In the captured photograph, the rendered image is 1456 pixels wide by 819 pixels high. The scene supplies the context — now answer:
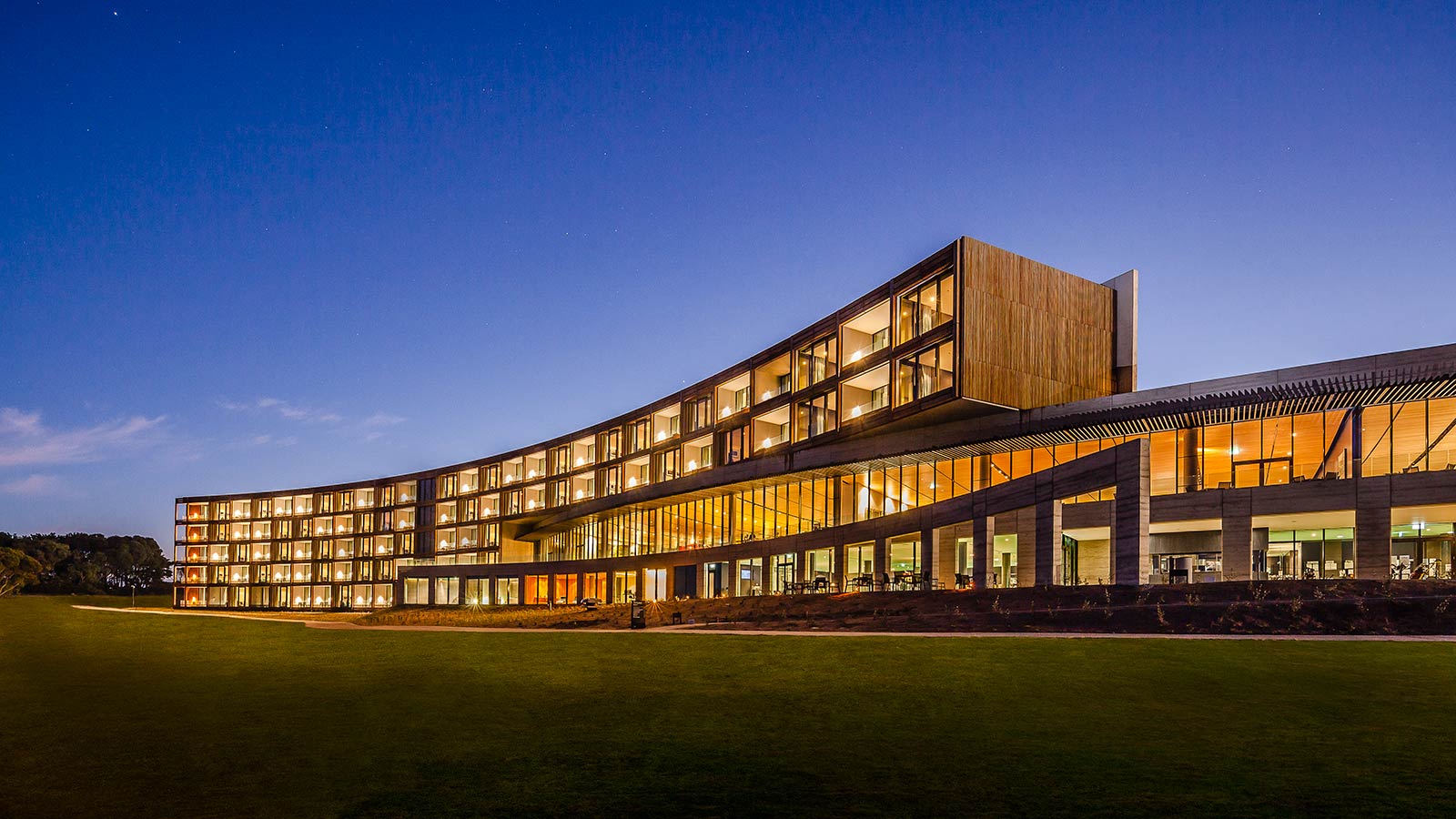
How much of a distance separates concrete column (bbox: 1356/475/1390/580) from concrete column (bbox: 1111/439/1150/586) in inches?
482

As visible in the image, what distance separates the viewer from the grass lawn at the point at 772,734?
25.8ft

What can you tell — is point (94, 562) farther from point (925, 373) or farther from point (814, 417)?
point (925, 373)

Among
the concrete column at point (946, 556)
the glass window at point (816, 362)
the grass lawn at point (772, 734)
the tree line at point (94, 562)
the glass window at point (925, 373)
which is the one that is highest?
the glass window at point (816, 362)

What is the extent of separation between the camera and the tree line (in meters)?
133

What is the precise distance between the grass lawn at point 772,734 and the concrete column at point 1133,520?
833 cm

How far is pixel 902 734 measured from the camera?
1016 cm

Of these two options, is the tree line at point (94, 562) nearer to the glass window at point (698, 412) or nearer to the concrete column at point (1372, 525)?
the glass window at point (698, 412)

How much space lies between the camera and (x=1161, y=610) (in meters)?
21.0

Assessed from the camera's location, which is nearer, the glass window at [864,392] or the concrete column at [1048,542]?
the concrete column at [1048,542]

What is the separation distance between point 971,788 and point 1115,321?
143ft

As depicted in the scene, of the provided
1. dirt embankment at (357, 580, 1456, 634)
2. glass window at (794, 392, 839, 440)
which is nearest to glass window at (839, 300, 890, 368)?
glass window at (794, 392, 839, 440)

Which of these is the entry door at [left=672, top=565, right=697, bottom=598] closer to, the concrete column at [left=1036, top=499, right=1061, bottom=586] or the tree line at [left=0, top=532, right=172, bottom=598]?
the concrete column at [left=1036, top=499, right=1061, bottom=586]

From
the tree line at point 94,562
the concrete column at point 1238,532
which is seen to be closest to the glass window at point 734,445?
the concrete column at point 1238,532

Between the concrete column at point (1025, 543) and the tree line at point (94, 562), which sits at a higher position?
the concrete column at point (1025, 543)
